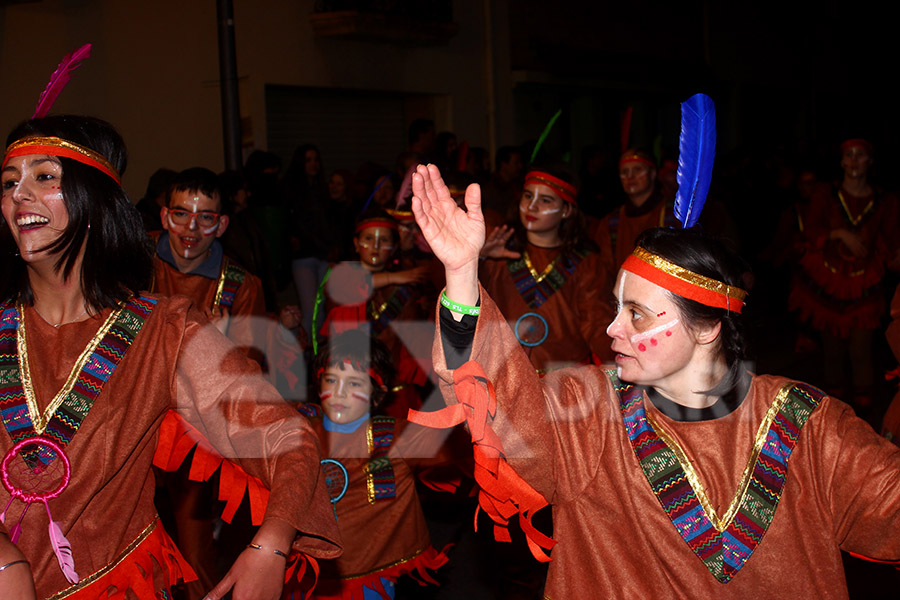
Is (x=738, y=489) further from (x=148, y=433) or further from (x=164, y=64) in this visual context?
(x=164, y=64)

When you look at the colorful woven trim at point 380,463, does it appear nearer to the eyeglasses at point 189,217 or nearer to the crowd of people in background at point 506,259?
the crowd of people in background at point 506,259

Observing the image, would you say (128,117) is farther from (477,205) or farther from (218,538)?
(477,205)

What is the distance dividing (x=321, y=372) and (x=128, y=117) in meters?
6.10

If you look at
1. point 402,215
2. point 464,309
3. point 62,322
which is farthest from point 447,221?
point 402,215

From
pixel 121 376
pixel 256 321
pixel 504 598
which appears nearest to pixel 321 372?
pixel 256 321

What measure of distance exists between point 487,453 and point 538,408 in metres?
0.18

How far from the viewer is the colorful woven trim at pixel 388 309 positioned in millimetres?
5598

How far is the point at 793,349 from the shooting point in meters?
9.55

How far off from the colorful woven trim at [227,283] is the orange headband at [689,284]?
8.68 ft

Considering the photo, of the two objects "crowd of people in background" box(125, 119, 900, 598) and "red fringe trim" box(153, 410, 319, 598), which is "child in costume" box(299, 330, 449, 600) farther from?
"red fringe trim" box(153, 410, 319, 598)

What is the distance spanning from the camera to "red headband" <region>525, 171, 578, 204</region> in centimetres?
507

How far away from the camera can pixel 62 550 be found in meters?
2.25

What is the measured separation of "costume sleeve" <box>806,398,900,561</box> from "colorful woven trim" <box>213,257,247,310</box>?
304 centimetres

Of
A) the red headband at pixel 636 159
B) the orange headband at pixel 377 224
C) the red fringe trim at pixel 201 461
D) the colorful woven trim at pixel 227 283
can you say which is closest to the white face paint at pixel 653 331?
the red fringe trim at pixel 201 461
